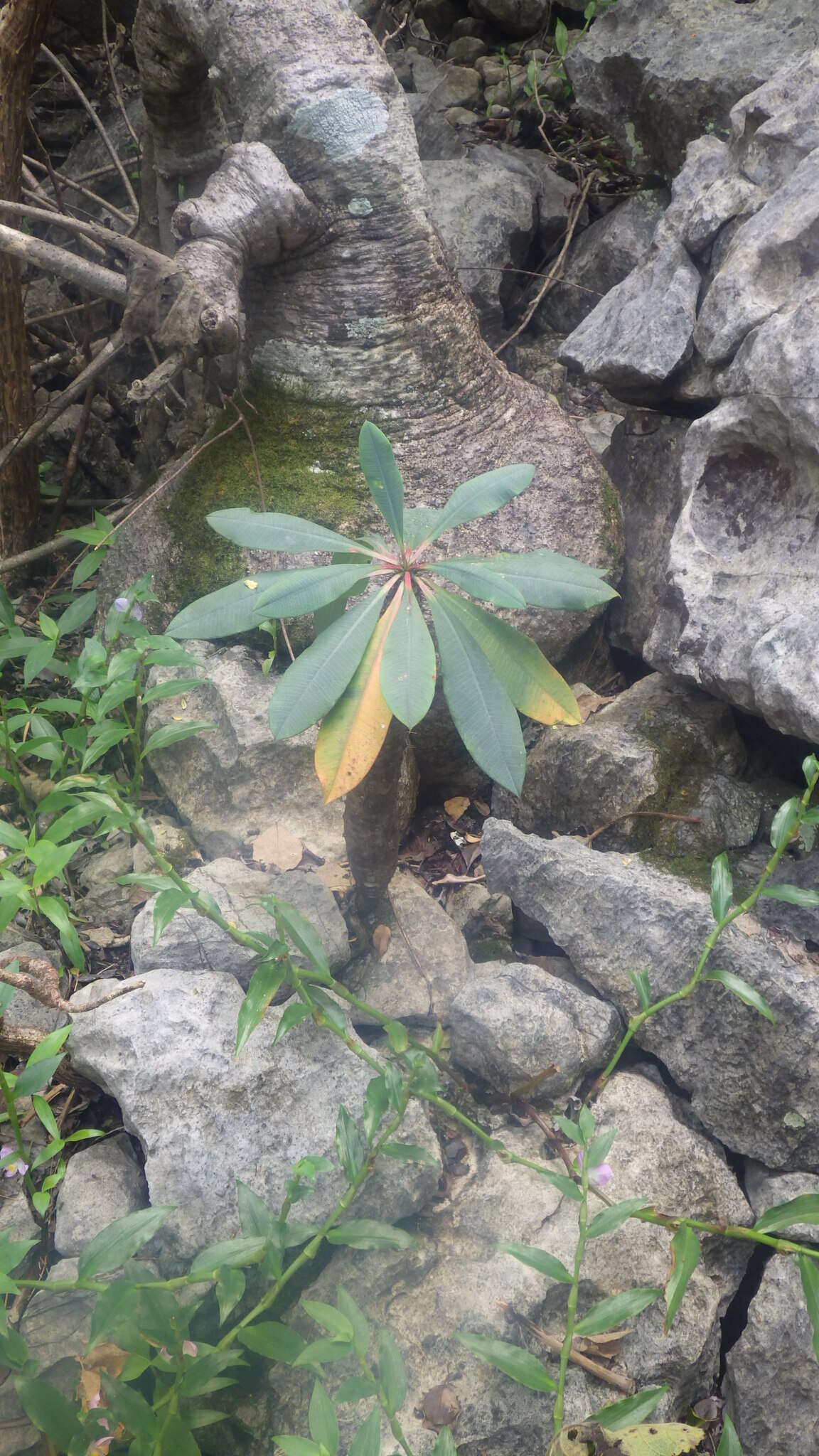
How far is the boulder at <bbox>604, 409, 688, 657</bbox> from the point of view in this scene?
2.44 metres

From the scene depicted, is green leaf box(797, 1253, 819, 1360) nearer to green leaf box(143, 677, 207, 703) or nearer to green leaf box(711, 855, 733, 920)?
green leaf box(711, 855, 733, 920)

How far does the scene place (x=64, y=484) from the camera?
9.78 feet

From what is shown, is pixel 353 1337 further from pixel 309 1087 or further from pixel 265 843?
pixel 265 843

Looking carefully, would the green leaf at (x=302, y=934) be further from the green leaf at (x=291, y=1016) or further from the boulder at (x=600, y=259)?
the boulder at (x=600, y=259)

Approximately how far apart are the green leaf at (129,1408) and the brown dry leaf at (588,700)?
5.14ft

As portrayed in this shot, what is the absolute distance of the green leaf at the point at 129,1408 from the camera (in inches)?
47.3

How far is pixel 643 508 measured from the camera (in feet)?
8.42

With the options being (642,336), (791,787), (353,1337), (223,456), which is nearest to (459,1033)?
(353,1337)

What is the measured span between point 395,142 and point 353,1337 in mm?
2725

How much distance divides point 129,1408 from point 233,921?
30.0 inches

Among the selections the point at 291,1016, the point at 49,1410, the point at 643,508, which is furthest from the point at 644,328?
the point at 49,1410

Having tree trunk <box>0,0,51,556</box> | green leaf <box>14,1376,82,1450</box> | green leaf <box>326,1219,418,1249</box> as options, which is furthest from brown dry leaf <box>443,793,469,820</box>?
tree trunk <box>0,0,51,556</box>

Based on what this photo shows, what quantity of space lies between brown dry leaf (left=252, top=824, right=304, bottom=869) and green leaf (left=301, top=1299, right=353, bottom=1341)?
0.88m

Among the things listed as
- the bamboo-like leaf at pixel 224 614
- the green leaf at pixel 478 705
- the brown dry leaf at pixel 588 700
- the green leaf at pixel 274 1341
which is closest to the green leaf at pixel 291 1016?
the green leaf at pixel 274 1341
